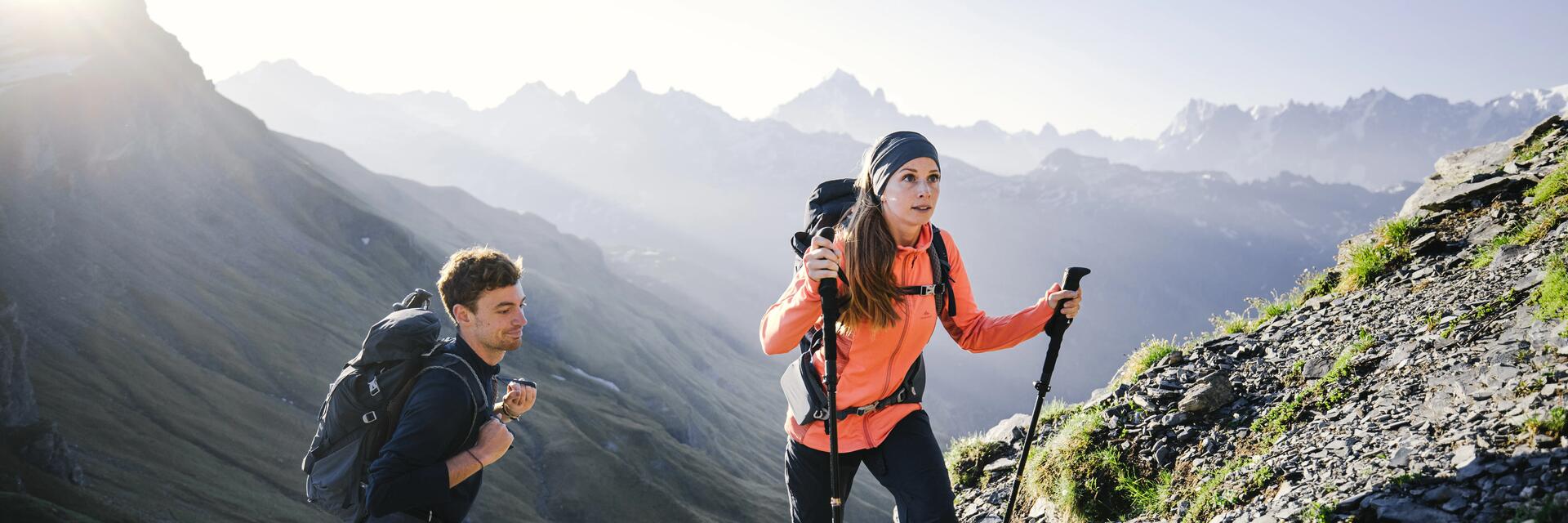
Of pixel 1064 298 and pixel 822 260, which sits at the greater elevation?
pixel 1064 298

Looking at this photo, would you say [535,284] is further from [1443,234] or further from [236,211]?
[1443,234]

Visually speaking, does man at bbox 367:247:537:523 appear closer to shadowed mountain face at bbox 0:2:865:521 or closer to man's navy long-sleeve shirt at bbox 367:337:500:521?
man's navy long-sleeve shirt at bbox 367:337:500:521

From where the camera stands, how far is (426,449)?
233 inches

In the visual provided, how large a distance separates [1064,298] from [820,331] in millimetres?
2237

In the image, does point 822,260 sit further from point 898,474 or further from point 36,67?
point 36,67

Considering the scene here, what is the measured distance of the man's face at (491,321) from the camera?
6.77 meters

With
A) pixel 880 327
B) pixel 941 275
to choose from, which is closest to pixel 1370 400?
pixel 941 275

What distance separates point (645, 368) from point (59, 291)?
94.8 metres

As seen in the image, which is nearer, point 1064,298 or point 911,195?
point 911,195

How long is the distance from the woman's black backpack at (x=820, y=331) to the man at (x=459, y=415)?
241 cm

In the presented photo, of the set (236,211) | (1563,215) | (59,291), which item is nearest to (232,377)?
(59,291)

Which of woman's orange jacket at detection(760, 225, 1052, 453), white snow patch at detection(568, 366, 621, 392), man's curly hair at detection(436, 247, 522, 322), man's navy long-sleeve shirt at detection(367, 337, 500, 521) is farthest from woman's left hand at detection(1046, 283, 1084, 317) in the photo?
white snow patch at detection(568, 366, 621, 392)

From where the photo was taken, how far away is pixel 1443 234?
11.0 m

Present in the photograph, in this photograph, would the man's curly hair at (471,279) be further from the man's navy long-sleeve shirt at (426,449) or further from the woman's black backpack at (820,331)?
the woman's black backpack at (820,331)
